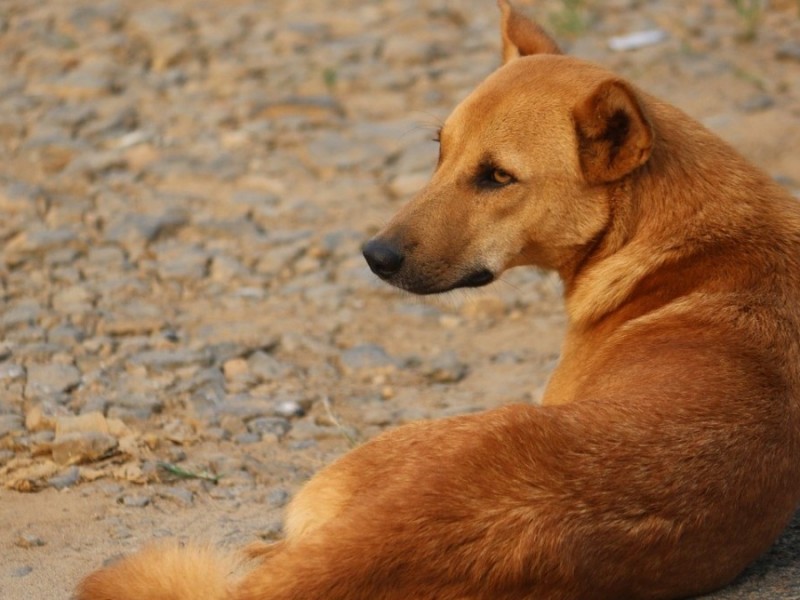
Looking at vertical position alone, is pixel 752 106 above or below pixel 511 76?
below

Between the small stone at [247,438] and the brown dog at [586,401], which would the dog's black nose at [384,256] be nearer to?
the brown dog at [586,401]

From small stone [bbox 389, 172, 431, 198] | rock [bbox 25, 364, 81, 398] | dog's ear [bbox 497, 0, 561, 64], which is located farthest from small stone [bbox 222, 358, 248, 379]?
small stone [bbox 389, 172, 431, 198]

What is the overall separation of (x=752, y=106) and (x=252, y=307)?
158 inches

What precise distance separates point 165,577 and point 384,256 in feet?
5.54

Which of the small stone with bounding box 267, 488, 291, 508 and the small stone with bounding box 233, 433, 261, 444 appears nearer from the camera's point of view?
the small stone with bounding box 267, 488, 291, 508

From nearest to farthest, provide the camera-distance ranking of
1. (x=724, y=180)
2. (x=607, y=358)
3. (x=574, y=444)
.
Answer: (x=574, y=444)
(x=607, y=358)
(x=724, y=180)

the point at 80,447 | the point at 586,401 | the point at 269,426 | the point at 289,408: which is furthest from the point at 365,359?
the point at 586,401

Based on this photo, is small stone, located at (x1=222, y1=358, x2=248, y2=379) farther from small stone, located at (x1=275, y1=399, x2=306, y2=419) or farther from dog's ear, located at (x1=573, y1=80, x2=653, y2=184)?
dog's ear, located at (x1=573, y1=80, x2=653, y2=184)

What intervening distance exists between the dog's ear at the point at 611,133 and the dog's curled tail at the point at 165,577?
2.03 m

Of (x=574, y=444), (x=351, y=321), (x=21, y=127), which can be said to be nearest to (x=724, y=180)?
(x=574, y=444)

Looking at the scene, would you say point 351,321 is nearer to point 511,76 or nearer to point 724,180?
point 511,76

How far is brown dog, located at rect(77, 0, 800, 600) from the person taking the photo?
3357mm

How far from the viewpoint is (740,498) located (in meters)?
3.72

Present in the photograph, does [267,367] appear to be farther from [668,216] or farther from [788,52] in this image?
[788,52]
